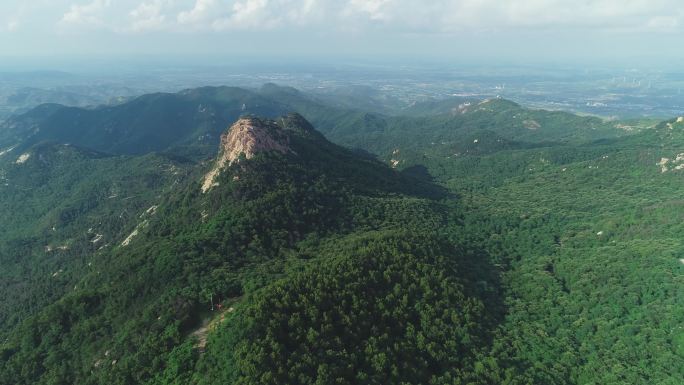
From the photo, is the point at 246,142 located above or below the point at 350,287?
above

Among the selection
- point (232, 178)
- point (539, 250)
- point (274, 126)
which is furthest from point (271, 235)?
point (539, 250)

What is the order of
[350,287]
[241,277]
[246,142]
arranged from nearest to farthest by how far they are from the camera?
[350,287], [241,277], [246,142]

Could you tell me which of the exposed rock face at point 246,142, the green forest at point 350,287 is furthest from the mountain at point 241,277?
the exposed rock face at point 246,142

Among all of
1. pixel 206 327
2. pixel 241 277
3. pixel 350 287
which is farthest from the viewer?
pixel 241 277

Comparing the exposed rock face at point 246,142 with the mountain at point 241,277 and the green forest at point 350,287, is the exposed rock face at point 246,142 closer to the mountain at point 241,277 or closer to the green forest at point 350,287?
the mountain at point 241,277

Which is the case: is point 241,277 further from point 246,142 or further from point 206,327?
point 246,142

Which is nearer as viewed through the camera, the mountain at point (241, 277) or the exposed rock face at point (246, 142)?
the mountain at point (241, 277)

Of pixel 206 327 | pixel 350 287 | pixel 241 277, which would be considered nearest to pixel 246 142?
pixel 241 277

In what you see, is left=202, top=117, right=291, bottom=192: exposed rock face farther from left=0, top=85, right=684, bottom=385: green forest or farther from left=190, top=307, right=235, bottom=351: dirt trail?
left=190, top=307, right=235, bottom=351: dirt trail

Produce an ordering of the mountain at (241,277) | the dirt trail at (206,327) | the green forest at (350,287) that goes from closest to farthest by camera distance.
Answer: the green forest at (350,287) → the mountain at (241,277) → the dirt trail at (206,327)
